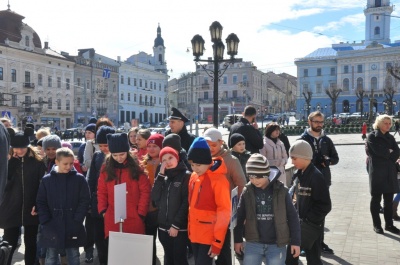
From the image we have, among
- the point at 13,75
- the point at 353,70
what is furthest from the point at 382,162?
the point at 353,70

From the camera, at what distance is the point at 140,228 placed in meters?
4.86

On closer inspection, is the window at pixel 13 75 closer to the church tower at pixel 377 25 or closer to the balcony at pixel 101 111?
the balcony at pixel 101 111

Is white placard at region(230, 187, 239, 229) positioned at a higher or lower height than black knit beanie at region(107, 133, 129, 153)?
lower

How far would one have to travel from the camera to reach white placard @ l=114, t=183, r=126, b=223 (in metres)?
4.43

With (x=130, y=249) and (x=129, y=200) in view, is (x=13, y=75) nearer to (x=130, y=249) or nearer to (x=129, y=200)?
(x=129, y=200)

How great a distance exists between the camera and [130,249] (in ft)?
13.3

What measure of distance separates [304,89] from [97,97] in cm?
4407

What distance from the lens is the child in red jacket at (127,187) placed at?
15.9 feet

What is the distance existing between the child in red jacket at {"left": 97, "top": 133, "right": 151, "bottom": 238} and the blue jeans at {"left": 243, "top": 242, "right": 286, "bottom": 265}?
57.5 inches

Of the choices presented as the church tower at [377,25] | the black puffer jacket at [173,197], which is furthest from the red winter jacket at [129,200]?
the church tower at [377,25]

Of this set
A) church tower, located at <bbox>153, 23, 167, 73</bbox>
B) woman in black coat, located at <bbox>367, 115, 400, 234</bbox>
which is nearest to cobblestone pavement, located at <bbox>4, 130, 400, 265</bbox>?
woman in black coat, located at <bbox>367, 115, 400, 234</bbox>

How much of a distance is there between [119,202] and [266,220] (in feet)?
5.49

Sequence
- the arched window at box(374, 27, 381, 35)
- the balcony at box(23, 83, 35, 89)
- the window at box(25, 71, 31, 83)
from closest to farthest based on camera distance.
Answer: the balcony at box(23, 83, 35, 89) → the window at box(25, 71, 31, 83) → the arched window at box(374, 27, 381, 35)

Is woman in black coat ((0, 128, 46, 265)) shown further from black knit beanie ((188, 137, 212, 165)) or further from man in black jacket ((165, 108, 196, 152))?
black knit beanie ((188, 137, 212, 165))
